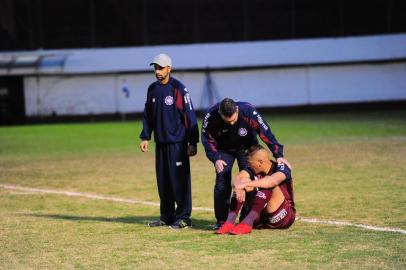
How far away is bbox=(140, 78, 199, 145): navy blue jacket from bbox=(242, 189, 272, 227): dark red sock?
130cm

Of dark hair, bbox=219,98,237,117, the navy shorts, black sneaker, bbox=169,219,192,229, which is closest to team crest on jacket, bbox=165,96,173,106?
dark hair, bbox=219,98,237,117

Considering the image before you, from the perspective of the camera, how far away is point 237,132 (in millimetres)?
9695

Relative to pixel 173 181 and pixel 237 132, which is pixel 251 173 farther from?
pixel 173 181

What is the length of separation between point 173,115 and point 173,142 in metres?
0.34

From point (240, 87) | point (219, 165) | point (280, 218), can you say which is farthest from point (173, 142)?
point (240, 87)

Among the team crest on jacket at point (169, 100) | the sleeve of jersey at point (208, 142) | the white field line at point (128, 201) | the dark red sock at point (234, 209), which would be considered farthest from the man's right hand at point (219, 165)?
the white field line at point (128, 201)

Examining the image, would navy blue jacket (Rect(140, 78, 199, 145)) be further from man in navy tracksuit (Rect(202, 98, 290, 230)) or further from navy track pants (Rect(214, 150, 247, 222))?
navy track pants (Rect(214, 150, 247, 222))

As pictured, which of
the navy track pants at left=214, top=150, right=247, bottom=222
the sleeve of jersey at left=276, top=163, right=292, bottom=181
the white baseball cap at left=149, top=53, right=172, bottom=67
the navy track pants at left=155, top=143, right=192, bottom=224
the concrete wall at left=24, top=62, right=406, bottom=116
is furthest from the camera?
the concrete wall at left=24, top=62, right=406, bottom=116

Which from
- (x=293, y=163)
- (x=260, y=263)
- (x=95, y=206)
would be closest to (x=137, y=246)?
(x=260, y=263)

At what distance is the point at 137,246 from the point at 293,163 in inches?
371

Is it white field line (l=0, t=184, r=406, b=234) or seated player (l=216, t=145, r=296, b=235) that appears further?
white field line (l=0, t=184, r=406, b=234)

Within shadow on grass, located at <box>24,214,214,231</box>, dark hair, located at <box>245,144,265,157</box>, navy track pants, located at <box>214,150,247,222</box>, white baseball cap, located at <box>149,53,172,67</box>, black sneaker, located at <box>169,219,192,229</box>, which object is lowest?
shadow on grass, located at <box>24,214,214,231</box>

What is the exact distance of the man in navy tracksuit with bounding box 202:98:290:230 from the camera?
955 cm

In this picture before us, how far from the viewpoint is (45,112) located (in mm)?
41938
